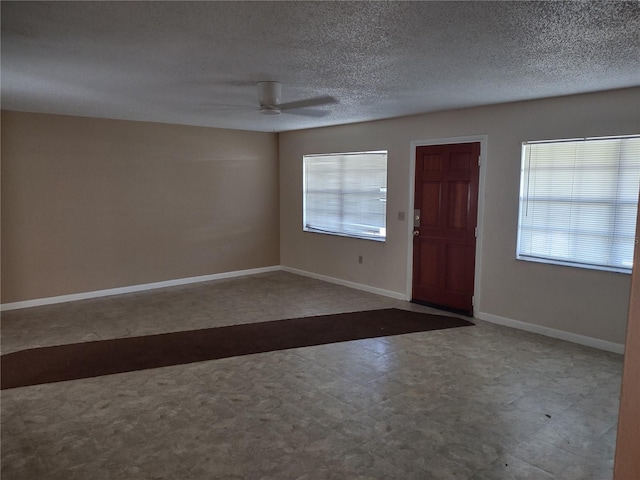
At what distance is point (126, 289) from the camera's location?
620 centimetres

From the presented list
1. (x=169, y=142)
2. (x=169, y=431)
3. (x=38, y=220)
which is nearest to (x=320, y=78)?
(x=169, y=431)

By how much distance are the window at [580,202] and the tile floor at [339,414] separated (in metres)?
0.89

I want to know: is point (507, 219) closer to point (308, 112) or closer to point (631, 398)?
point (308, 112)

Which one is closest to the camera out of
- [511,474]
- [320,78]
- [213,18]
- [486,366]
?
[213,18]

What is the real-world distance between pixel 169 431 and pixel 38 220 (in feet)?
13.0

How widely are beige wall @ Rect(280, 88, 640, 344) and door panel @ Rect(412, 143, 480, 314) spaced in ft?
0.53

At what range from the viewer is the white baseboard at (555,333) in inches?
160

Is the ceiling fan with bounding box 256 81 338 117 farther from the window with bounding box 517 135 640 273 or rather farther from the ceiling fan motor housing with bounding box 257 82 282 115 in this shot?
the window with bounding box 517 135 640 273

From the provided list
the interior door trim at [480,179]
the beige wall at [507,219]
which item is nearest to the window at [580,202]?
the beige wall at [507,219]

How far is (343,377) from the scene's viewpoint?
11.7 feet

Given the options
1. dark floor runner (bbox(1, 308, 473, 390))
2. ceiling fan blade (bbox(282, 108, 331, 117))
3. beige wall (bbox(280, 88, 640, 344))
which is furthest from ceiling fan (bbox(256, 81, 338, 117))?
dark floor runner (bbox(1, 308, 473, 390))

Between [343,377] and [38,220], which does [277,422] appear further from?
[38,220]

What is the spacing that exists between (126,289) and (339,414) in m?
4.33

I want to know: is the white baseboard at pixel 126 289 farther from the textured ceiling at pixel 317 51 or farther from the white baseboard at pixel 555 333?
the white baseboard at pixel 555 333
